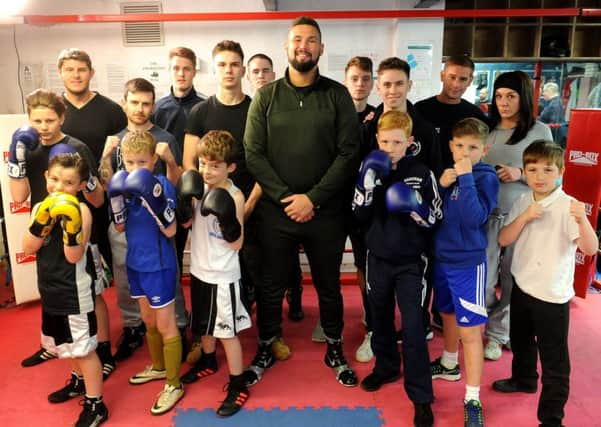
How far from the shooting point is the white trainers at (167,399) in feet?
7.18

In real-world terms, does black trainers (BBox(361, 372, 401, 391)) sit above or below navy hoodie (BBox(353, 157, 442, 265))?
below

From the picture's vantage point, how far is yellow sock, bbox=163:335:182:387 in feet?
7.26

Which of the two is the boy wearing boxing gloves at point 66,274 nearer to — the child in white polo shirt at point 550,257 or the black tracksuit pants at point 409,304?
the black tracksuit pants at point 409,304

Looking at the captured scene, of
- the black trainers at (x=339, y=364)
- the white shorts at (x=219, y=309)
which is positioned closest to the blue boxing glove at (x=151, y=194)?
the white shorts at (x=219, y=309)

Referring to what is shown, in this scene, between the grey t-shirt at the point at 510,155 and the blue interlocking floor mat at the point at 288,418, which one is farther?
the grey t-shirt at the point at 510,155

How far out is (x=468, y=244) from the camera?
2.05m

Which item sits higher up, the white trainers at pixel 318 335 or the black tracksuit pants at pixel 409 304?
the black tracksuit pants at pixel 409 304

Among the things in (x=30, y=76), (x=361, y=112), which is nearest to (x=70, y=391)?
(x=361, y=112)

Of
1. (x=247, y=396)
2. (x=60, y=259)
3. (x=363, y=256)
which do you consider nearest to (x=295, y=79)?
(x=363, y=256)

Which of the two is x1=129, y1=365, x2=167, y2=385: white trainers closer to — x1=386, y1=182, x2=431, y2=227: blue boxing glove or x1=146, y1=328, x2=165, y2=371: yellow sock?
x1=146, y1=328, x2=165, y2=371: yellow sock

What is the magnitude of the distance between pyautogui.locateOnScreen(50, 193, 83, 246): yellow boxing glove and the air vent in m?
2.68

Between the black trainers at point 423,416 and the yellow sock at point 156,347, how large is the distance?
1.30m

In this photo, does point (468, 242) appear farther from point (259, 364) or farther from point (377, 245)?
point (259, 364)

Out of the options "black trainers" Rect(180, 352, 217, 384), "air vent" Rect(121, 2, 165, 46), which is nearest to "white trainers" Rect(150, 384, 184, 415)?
"black trainers" Rect(180, 352, 217, 384)
